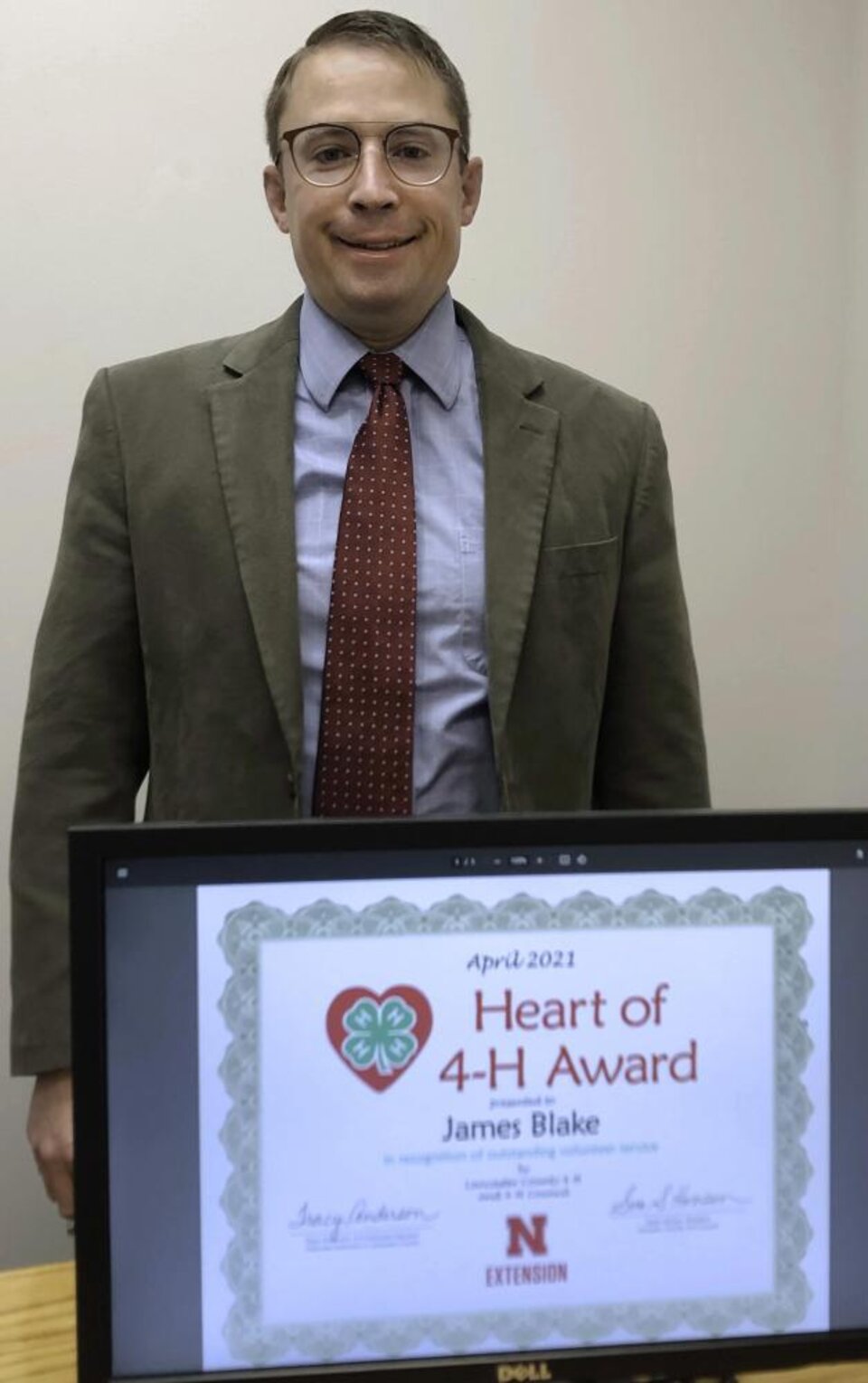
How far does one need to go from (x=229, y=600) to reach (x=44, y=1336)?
704mm

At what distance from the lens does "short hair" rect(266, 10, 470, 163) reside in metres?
1.47

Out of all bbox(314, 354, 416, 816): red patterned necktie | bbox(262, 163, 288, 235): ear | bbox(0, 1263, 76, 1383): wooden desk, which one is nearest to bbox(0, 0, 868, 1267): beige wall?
bbox(262, 163, 288, 235): ear

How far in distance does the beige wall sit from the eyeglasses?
2.03 ft

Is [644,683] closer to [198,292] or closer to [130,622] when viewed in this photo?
[130,622]

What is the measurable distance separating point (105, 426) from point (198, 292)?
635 millimetres

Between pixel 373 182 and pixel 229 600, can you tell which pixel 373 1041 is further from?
pixel 373 182

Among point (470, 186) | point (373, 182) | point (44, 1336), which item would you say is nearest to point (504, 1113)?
point (44, 1336)

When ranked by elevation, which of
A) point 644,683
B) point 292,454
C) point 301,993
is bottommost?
point 301,993

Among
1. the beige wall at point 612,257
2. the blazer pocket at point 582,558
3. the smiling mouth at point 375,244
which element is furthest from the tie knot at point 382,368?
the beige wall at point 612,257

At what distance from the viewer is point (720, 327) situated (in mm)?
2326

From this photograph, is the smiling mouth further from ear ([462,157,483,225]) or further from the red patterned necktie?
the red patterned necktie

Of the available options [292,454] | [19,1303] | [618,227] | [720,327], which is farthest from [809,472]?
[19,1303]

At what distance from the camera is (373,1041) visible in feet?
2.46

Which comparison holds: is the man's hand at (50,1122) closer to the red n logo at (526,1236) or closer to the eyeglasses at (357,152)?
the red n logo at (526,1236)
